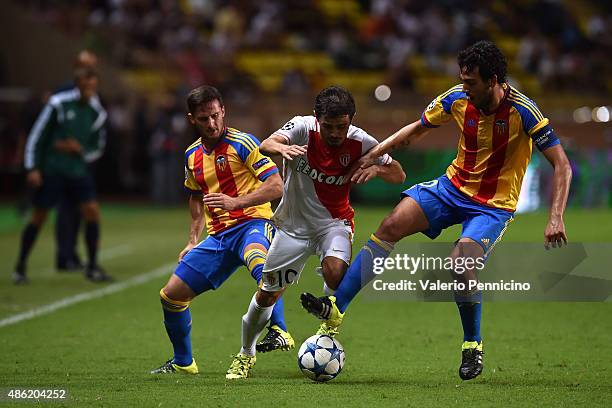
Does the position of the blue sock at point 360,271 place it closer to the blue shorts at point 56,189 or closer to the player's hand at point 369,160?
the player's hand at point 369,160

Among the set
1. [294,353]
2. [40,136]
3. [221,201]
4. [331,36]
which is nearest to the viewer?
[221,201]

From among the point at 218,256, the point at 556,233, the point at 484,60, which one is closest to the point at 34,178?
the point at 218,256

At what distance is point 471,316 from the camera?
6.90 meters

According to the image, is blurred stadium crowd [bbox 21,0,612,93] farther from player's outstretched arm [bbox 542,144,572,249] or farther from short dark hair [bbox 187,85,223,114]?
player's outstretched arm [bbox 542,144,572,249]

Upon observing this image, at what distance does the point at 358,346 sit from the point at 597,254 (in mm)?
2005

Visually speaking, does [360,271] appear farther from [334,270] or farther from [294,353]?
[294,353]

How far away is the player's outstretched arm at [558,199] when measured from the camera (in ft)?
21.0

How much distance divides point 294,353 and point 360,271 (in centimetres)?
135

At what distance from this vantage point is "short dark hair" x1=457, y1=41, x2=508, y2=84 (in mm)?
6625

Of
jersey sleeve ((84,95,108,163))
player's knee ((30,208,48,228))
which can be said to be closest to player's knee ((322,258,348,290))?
jersey sleeve ((84,95,108,163))

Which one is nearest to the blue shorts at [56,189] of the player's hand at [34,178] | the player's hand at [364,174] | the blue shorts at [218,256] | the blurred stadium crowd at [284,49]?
the player's hand at [34,178]

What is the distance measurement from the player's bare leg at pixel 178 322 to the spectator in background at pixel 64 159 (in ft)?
16.8

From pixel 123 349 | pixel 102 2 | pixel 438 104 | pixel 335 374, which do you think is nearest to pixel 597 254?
pixel 438 104

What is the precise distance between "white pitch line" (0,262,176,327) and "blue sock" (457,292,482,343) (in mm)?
4236
